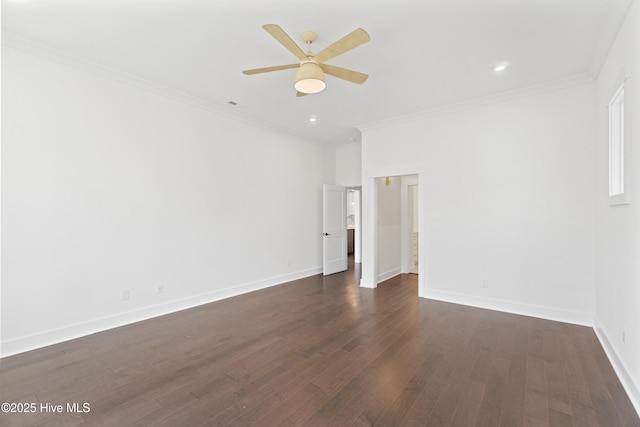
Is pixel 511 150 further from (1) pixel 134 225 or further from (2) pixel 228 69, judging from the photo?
(1) pixel 134 225

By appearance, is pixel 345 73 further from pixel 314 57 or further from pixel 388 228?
pixel 388 228

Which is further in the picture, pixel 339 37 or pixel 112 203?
pixel 112 203

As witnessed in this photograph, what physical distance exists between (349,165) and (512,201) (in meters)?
3.71

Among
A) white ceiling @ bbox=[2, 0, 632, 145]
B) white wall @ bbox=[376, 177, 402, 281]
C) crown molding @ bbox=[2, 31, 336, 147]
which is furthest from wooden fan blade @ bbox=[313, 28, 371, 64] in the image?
white wall @ bbox=[376, 177, 402, 281]

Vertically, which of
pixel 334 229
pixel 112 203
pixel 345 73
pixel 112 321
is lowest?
pixel 112 321

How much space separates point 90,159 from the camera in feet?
10.7

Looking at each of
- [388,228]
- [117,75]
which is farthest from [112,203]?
[388,228]

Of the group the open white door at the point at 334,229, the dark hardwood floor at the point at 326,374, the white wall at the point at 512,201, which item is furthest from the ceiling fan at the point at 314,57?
the open white door at the point at 334,229

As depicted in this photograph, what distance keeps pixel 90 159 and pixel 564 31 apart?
5.15 m

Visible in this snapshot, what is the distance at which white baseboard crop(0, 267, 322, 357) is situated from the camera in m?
2.81

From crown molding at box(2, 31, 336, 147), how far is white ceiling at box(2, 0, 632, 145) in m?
0.02

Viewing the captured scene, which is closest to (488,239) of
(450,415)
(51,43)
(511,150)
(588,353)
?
(511,150)

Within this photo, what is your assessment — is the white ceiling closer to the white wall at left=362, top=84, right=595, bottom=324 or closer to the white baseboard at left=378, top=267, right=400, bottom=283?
the white wall at left=362, top=84, right=595, bottom=324

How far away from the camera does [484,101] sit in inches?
161
